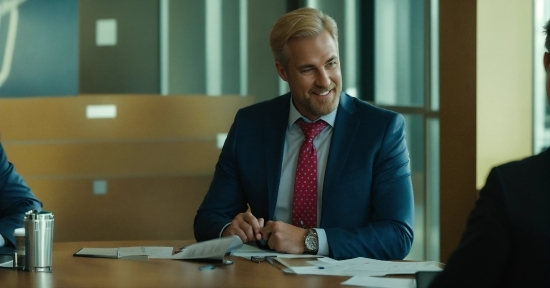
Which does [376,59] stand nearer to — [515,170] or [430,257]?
[430,257]

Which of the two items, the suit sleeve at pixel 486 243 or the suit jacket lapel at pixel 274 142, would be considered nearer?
the suit sleeve at pixel 486 243

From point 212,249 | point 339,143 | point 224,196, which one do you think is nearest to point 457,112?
point 339,143

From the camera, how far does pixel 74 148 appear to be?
12.8 ft

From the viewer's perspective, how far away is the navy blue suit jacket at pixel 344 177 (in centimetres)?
253

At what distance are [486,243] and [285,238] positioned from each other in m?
1.15

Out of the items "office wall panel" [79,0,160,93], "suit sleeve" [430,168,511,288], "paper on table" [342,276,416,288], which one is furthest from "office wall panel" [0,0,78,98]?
"suit sleeve" [430,168,511,288]

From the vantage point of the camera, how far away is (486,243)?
3.94ft

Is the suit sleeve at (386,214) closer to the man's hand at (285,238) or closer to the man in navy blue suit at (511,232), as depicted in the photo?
the man's hand at (285,238)

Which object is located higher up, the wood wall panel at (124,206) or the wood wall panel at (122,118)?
the wood wall panel at (122,118)

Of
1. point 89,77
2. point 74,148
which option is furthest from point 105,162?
point 89,77

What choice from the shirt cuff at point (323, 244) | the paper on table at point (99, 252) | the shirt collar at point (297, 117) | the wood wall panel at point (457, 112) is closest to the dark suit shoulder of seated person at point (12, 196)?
the paper on table at point (99, 252)

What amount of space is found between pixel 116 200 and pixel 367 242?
188 cm

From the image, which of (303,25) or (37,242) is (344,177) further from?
(37,242)

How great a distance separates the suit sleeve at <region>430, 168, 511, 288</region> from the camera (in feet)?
3.92
